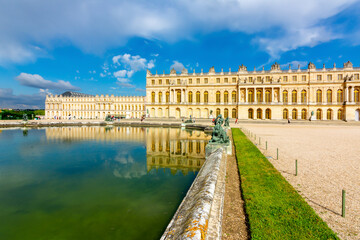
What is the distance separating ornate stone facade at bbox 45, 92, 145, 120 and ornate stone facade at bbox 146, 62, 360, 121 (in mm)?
32051

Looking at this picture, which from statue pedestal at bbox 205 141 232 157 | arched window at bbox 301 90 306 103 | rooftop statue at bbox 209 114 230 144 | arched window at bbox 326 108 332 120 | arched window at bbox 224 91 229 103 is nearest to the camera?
statue pedestal at bbox 205 141 232 157

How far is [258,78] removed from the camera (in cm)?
5072

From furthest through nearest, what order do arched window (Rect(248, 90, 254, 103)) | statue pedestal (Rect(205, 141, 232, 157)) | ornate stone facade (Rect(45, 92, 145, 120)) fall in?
ornate stone facade (Rect(45, 92, 145, 120)), arched window (Rect(248, 90, 254, 103)), statue pedestal (Rect(205, 141, 232, 157))

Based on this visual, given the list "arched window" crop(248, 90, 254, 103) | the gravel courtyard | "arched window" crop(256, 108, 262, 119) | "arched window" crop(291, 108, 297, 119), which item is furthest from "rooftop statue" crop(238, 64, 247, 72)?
the gravel courtyard

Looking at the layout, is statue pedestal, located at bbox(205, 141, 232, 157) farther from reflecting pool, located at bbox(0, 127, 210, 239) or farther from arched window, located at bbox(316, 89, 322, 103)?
arched window, located at bbox(316, 89, 322, 103)

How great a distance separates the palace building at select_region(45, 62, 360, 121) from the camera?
152 ft

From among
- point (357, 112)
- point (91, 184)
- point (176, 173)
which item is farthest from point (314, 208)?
point (357, 112)

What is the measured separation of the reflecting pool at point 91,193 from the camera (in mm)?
5684

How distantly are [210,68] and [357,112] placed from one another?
3908cm

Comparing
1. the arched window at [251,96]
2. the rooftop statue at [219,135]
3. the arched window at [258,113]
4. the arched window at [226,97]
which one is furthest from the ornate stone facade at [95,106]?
the rooftop statue at [219,135]

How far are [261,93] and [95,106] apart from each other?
2964 inches

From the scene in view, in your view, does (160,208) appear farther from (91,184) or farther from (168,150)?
(168,150)

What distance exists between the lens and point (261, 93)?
50.3 metres

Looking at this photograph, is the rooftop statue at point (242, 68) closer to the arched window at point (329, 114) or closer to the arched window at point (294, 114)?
the arched window at point (294, 114)
